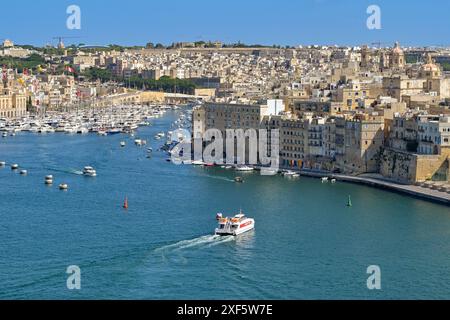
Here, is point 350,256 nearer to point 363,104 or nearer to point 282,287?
point 282,287

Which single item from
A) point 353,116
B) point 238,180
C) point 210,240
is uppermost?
point 353,116

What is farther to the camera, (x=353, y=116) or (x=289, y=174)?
(x=353, y=116)

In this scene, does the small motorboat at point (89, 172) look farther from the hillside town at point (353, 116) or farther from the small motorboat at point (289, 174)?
the hillside town at point (353, 116)

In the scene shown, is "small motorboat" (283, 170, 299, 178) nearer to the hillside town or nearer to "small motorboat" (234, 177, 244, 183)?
the hillside town

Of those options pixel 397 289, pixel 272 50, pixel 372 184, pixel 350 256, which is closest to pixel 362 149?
pixel 372 184

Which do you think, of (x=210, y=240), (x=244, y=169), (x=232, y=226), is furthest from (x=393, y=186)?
(x=210, y=240)

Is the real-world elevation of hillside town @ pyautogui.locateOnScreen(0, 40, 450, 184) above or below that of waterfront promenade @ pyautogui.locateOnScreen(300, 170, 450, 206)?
above

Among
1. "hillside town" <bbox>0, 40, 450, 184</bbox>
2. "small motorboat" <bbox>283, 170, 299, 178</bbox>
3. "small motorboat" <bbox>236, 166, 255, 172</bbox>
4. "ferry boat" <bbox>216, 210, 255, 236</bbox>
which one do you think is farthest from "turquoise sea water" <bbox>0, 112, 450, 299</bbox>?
"hillside town" <bbox>0, 40, 450, 184</bbox>

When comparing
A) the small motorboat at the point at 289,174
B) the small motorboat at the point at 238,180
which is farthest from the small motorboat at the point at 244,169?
the small motorboat at the point at 238,180

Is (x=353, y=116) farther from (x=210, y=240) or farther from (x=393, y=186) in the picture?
(x=210, y=240)

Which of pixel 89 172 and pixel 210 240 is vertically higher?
pixel 89 172

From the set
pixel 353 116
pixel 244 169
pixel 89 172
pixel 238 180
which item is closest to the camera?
pixel 238 180
